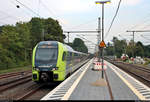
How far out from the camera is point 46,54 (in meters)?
11.4

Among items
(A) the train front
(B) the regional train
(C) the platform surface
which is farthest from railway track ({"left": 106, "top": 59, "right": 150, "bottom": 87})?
(A) the train front

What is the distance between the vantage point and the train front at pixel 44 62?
1080 cm

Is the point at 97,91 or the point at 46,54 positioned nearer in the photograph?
the point at 97,91

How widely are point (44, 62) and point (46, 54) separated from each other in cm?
64

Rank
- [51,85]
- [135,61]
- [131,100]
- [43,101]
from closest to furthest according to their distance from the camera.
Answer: [43,101], [131,100], [51,85], [135,61]

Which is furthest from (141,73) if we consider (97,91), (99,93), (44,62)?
(44,62)

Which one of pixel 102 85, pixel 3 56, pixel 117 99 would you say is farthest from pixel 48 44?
pixel 3 56

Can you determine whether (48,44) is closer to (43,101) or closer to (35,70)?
(35,70)

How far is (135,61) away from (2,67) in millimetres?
37009

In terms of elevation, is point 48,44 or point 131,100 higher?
point 48,44

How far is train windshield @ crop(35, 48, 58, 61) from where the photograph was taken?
11.2 metres

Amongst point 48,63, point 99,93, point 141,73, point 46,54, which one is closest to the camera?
point 99,93

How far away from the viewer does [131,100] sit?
25.2 feet

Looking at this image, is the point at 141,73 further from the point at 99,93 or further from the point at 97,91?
the point at 99,93
